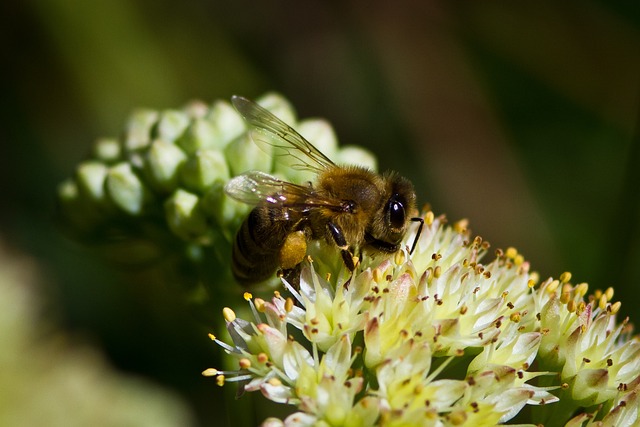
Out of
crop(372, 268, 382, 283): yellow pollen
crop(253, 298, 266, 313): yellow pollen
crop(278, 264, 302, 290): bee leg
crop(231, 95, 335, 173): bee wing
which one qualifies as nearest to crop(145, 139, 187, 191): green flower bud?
crop(231, 95, 335, 173): bee wing

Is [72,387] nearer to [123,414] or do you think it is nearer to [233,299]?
[123,414]

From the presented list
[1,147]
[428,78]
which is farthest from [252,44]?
[1,147]

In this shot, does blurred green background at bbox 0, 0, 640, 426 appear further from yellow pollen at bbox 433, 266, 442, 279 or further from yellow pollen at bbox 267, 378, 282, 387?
yellow pollen at bbox 267, 378, 282, 387

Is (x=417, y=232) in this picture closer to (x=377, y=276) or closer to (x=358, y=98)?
(x=377, y=276)

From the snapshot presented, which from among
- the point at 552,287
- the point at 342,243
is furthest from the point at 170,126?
the point at 552,287

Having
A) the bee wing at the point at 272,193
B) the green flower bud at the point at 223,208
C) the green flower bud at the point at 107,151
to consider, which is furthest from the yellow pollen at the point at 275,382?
the green flower bud at the point at 107,151

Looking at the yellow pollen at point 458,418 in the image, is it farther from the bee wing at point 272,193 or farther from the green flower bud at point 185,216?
the green flower bud at point 185,216
